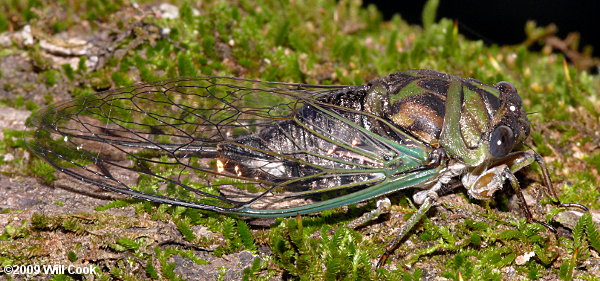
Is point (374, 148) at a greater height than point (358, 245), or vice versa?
point (374, 148)

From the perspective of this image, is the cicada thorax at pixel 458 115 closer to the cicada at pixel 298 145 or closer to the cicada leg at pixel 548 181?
the cicada at pixel 298 145

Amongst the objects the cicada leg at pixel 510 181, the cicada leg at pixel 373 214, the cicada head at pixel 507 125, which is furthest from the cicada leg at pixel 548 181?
the cicada leg at pixel 373 214

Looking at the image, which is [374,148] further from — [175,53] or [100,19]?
[100,19]

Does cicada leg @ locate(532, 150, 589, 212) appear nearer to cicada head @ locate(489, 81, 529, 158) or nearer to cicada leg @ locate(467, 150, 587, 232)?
cicada leg @ locate(467, 150, 587, 232)

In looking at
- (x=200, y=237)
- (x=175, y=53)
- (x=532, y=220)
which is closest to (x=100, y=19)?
(x=175, y=53)

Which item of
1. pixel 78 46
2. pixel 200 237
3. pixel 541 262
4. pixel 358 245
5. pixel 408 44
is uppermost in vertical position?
pixel 408 44

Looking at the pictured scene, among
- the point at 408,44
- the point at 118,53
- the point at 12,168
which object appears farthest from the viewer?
the point at 408,44
